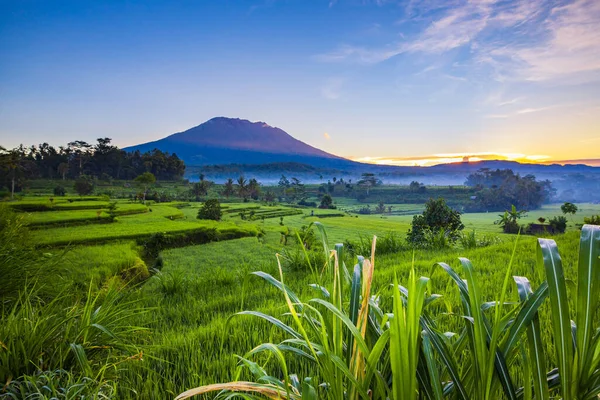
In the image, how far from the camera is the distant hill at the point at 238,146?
49.9 m

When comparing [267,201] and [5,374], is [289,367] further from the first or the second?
[267,201]

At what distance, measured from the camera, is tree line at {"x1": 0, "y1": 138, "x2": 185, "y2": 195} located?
1225cm

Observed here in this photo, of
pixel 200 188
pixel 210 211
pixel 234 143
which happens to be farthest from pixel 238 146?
pixel 210 211

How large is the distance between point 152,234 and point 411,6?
13301mm

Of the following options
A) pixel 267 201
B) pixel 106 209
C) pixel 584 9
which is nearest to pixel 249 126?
pixel 267 201

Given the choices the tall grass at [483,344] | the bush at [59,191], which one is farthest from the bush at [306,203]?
the tall grass at [483,344]

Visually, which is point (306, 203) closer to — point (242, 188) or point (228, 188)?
point (242, 188)

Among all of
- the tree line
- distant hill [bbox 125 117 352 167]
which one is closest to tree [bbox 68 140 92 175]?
the tree line

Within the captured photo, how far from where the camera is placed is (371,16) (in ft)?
36.5

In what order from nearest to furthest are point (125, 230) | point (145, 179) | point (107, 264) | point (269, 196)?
point (107, 264) → point (125, 230) → point (145, 179) → point (269, 196)

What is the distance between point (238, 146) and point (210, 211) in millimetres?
38451

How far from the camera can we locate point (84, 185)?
17172 mm

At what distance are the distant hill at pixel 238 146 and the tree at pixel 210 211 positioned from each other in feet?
86.2

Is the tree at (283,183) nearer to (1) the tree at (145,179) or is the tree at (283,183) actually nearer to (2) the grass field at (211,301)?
(1) the tree at (145,179)
